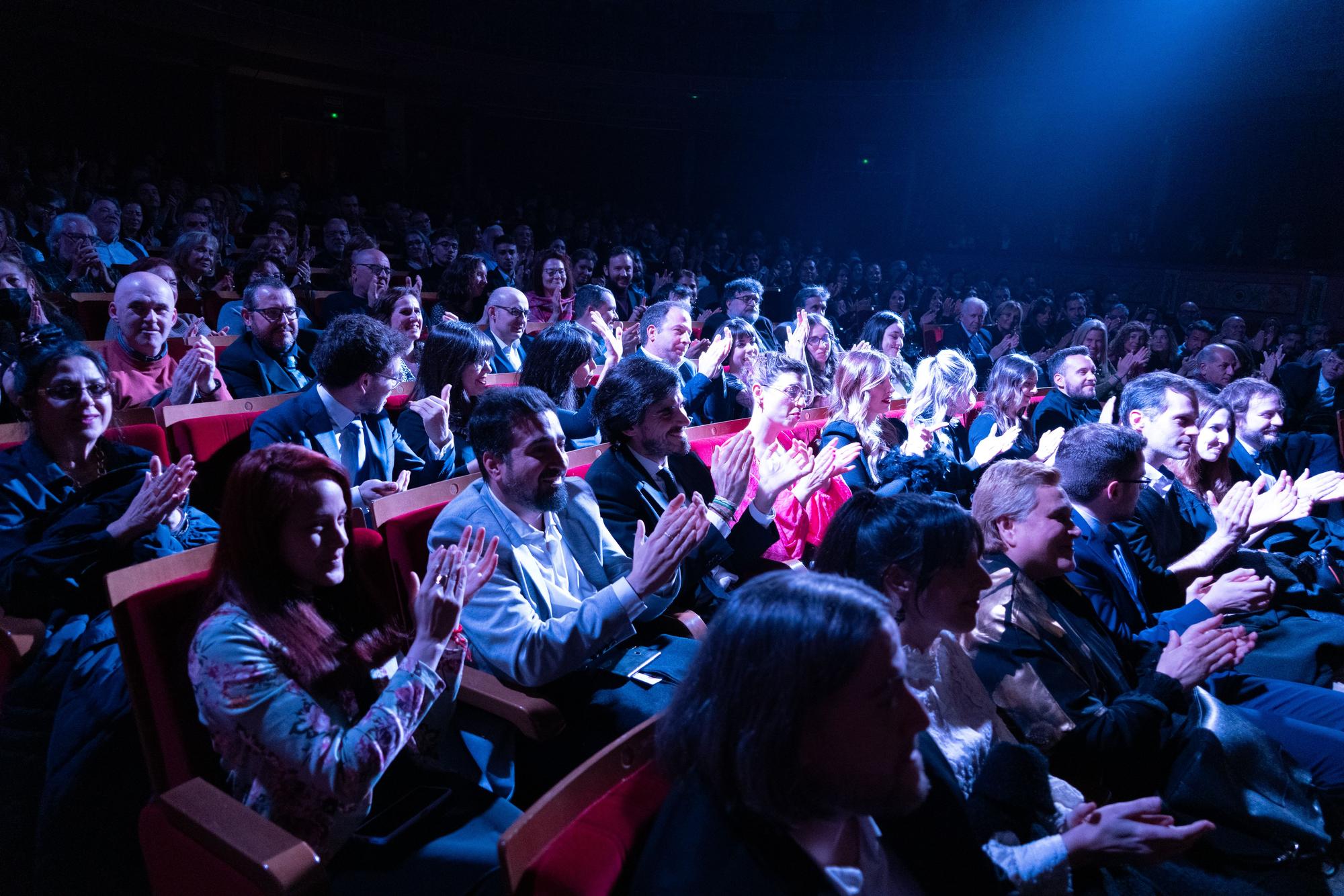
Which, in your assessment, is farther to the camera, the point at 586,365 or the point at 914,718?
the point at 586,365

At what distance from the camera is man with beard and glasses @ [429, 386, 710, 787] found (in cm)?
162

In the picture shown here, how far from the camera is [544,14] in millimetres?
11328

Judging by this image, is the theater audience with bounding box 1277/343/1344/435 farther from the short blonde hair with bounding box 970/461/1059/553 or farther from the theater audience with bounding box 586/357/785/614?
the theater audience with bounding box 586/357/785/614

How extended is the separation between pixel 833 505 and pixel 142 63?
962 centimetres

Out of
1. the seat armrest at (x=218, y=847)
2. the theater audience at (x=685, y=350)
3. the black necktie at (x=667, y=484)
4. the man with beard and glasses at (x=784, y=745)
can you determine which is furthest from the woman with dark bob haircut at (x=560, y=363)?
the man with beard and glasses at (x=784, y=745)

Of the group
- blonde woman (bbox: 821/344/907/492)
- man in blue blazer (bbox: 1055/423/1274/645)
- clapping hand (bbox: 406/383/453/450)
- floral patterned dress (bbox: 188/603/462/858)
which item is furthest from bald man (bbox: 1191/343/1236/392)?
floral patterned dress (bbox: 188/603/462/858)

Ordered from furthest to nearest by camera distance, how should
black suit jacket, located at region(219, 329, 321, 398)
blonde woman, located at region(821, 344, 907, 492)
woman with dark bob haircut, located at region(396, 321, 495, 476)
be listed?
1. black suit jacket, located at region(219, 329, 321, 398)
2. blonde woman, located at region(821, 344, 907, 492)
3. woman with dark bob haircut, located at region(396, 321, 495, 476)

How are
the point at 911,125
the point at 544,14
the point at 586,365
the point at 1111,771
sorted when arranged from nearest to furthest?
the point at 1111,771 → the point at 586,365 → the point at 544,14 → the point at 911,125

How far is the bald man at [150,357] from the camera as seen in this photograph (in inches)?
110

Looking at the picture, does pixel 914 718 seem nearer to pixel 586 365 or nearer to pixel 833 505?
pixel 833 505

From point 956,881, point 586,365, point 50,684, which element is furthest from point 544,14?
point 956,881

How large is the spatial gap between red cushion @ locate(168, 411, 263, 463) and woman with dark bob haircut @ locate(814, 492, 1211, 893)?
201 centimetres

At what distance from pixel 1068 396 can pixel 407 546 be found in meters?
3.49

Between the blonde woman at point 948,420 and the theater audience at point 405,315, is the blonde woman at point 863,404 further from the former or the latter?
the theater audience at point 405,315
